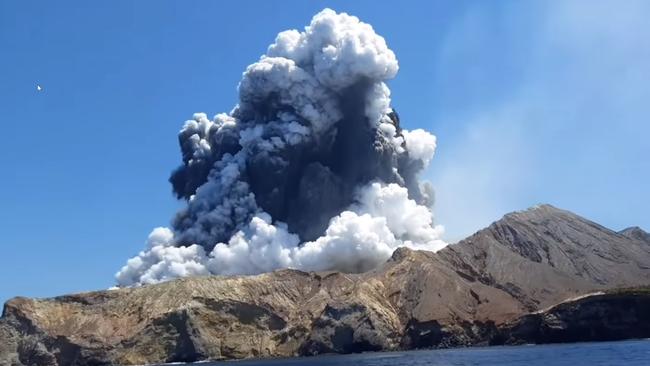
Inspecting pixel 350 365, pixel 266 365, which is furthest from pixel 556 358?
pixel 266 365

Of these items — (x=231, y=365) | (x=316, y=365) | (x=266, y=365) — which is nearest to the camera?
(x=316, y=365)

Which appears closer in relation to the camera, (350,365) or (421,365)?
(421,365)

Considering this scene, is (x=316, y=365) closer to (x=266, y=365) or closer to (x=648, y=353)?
(x=266, y=365)

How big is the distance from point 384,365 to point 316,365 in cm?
2389

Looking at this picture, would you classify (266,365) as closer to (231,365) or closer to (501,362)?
(231,365)

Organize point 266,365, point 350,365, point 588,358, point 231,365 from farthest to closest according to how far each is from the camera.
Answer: point 231,365, point 266,365, point 350,365, point 588,358

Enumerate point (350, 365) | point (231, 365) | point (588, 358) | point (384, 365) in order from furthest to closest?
point (231, 365)
point (350, 365)
point (384, 365)
point (588, 358)

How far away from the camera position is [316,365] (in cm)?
16912

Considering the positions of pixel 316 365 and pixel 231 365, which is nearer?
pixel 316 365

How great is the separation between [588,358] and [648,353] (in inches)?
434

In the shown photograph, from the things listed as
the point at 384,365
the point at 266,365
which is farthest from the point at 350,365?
the point at 266,365

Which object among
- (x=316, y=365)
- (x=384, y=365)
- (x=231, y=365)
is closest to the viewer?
(x=384, y=365)

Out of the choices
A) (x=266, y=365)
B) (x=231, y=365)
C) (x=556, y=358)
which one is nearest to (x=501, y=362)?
(x=556, y=358)

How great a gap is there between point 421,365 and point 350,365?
19750mm
